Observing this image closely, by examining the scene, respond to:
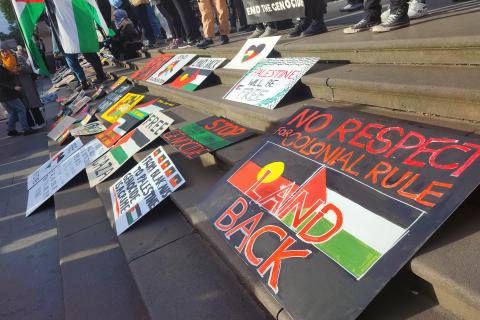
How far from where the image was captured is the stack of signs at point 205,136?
A: 2744 mm

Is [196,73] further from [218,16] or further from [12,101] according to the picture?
[12,101]

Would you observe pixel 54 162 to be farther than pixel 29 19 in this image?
No

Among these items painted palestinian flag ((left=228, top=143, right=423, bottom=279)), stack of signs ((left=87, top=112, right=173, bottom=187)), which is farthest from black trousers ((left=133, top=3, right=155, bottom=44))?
painted palestinian flag ((left=228, top=143, right=423, bottom=279))

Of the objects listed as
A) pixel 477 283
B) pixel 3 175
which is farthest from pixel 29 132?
pixel 477 283

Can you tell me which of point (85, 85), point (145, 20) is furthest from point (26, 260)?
point (145, 20)

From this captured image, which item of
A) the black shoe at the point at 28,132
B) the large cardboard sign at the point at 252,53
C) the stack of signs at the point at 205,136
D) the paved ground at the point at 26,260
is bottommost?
the black shoe at the point at 28,132

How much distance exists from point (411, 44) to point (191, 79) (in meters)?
2.73

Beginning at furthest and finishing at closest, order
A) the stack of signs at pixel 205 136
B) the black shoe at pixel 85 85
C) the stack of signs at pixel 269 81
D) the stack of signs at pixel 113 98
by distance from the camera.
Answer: the black shoe at pixel 85 85 → the stack of signs at pixel 113 98 → the stack of signs at pixel 269 81 → the stack of signs at pixel 205 136

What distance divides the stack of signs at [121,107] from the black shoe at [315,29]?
8.19ft

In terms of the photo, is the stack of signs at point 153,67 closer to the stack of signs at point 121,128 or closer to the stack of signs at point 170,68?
the stack of signs at point 170,68

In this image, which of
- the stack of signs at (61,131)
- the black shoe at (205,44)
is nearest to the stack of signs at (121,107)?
the stack of signs at (61,131)

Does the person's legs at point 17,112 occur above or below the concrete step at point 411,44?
below

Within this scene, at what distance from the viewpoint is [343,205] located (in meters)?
1.55

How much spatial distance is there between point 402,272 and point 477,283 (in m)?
0.27
